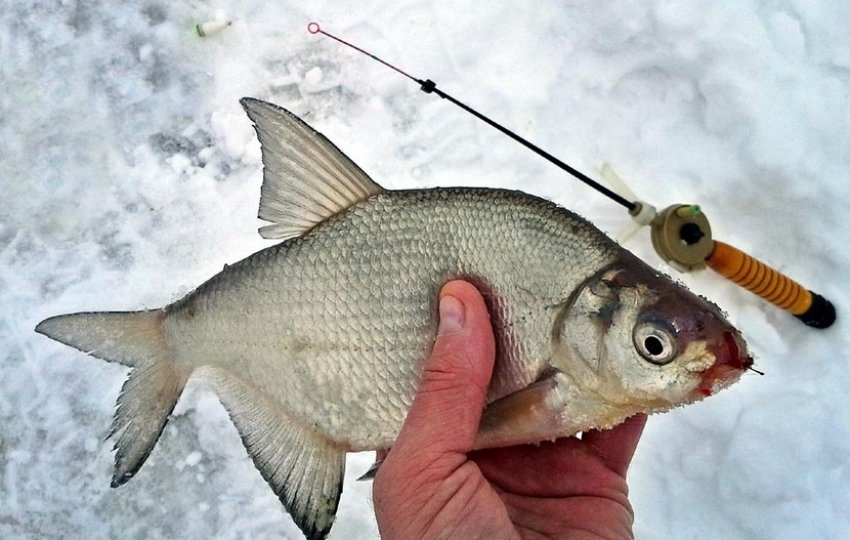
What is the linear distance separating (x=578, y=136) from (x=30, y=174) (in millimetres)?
1807

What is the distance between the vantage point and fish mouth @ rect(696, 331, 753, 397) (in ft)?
3.89

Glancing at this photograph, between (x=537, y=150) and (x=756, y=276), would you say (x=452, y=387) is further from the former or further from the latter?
(x=756, y=276)

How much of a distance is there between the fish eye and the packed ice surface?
3.60ft

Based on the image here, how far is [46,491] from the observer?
2.24m

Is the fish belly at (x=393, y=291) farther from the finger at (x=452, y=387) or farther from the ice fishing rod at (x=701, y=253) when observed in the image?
the ice fishing rod at (x=701, y=253)

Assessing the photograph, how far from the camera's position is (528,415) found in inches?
51.4

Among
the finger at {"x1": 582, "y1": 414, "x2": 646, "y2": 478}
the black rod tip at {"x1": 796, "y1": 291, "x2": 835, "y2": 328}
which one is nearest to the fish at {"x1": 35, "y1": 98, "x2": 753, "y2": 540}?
the finger at {"x1": 582, "y1": 414, "x2": 646, "y2": 478}

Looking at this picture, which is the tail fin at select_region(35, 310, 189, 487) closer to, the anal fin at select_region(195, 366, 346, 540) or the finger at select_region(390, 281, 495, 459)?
the anal fin at select_region(195, 366, 346, 540)

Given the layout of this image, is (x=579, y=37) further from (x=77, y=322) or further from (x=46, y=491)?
(x=46, y=491)

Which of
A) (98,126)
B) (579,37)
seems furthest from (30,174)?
(579,37)

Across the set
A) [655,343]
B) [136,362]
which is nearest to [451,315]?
[655,343]

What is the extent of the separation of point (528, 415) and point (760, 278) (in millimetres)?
975

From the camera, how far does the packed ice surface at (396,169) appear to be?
219 cm

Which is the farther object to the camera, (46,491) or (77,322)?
(46,491)
